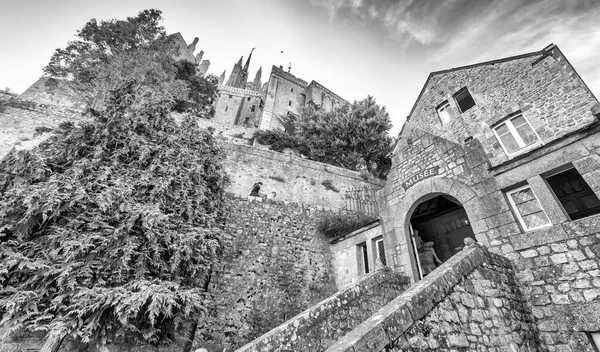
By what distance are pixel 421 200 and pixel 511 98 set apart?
8477mm

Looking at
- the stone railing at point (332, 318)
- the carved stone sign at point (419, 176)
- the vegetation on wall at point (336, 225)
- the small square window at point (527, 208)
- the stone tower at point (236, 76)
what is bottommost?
the stone railing at point (332, 318)

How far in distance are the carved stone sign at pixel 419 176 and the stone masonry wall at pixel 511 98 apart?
20.9ft

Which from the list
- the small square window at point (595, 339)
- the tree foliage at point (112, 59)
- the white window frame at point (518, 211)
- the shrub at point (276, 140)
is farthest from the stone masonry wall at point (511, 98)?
the tree foliage at point (112, 59)

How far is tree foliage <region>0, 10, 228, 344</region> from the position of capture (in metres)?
4.53

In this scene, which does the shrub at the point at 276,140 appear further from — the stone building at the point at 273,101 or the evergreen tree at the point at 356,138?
the stone building at the point at 273,101

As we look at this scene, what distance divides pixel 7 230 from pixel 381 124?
1875 cm

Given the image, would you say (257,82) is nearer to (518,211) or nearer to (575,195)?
(575,195)

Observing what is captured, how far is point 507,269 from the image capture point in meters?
3.93

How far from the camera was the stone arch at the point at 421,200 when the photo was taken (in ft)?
15.9

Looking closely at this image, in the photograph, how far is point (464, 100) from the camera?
474 inches

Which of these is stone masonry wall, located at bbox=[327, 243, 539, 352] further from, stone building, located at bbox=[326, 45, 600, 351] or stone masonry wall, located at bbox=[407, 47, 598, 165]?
stone masonry wall, located at bbox=[407, 47, 598, 165]

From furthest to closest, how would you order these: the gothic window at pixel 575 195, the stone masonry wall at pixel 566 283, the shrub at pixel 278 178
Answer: the shrub at pixel 278 178
the gothic window at pixel 575 195
the stone masonry wall at pixel 566 283

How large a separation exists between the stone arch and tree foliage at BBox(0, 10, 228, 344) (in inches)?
195

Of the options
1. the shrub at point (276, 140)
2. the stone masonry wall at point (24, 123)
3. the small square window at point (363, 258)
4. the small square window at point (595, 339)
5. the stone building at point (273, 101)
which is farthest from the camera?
the stone building at point (273, 101)
